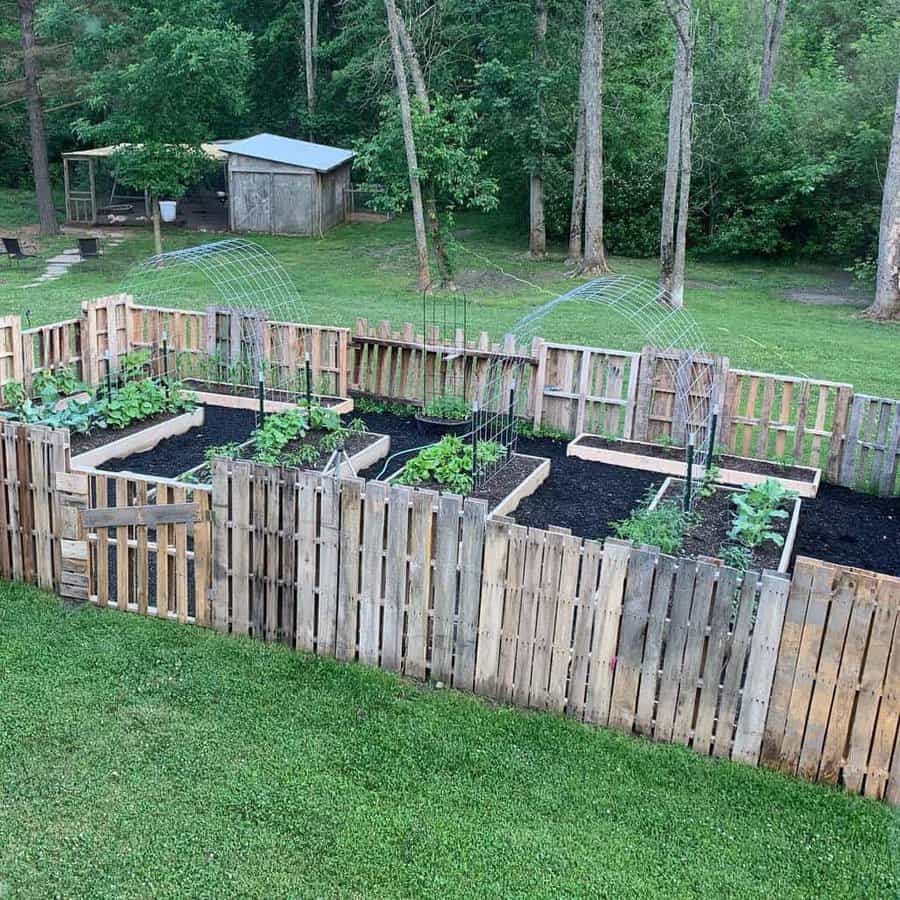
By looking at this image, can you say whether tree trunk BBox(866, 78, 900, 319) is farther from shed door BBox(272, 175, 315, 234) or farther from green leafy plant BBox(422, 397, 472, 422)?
shed door BBox(272, 175, 315, 234)

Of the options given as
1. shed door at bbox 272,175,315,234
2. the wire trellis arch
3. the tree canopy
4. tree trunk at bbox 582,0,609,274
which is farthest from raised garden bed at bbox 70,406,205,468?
shed door at bbox 272,175,315,234

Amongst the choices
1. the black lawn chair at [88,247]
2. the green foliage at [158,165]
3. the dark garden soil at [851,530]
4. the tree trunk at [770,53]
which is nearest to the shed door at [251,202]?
the black lawn chair at [88,247]

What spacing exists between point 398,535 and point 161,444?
18.7 feet

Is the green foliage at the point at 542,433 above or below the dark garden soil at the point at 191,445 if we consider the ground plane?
above

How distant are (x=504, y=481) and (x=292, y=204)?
22639mm

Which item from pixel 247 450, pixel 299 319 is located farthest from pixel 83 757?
pixel 299 319

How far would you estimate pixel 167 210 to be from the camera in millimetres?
31281

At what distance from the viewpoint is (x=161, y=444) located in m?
10.4

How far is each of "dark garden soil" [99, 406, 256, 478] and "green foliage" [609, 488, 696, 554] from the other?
4.40m

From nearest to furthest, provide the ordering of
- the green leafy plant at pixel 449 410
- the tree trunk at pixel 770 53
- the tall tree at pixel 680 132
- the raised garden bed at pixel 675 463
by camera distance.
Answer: the raised garden bed at pixel 675 463
the green leafy plant at pixel 449 410
the tall tree at pixel 680 132
the tree trunk at pixel 770 53

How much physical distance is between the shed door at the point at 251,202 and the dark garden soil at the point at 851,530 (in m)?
23.6

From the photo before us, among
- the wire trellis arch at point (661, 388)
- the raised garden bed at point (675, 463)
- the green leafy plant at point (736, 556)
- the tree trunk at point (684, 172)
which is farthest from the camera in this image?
the tree trunk at point (684, 172)

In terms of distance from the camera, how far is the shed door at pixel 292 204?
29359mm

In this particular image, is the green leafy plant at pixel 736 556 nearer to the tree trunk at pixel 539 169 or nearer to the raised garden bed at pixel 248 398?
the raised garden bed at pixel 248 398
